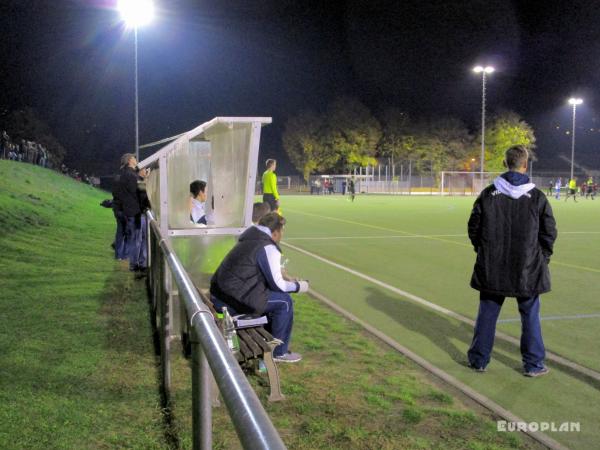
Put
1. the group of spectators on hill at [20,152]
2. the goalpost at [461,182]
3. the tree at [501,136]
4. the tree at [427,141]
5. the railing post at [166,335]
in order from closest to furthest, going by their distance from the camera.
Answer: the railing post at [166,335] → the group of spectators on hill at [20,152] → the goalpost at [461,182] → the tree at [501,136] → the tree at [427,141]

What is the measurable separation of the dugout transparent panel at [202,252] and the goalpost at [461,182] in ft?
172

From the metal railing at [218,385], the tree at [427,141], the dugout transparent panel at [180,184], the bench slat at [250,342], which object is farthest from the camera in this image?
the tree at [427,141]

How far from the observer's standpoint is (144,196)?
9.15 meters

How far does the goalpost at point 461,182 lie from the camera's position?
185 ft

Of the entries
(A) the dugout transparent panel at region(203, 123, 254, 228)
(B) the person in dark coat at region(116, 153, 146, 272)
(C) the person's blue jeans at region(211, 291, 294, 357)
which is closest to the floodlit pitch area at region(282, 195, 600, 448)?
(C) the person's blue jeans at region(211, 291, 294, 357)

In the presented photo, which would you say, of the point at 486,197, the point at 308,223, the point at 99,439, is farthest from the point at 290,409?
the point at 308,223

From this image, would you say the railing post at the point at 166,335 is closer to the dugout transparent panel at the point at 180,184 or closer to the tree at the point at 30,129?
the dugout transparent panel at the point at 180,184

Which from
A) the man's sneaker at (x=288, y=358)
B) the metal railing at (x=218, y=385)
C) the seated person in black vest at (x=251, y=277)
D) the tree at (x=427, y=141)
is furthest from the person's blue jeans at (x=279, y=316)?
the tree at (x=427, y=141)

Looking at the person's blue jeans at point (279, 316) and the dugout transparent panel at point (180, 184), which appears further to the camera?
the dugout transparent panel at point (180, 184)

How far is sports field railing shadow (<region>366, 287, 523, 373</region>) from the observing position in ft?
17.6

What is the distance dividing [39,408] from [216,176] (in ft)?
10.4

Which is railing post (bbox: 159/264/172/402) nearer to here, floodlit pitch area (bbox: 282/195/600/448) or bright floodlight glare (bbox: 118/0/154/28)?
floodlit pitch area (bbox: 282/195/600/448)

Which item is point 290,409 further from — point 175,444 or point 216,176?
point 216,176

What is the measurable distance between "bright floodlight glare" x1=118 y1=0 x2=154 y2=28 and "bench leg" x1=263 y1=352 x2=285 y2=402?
15.4m
